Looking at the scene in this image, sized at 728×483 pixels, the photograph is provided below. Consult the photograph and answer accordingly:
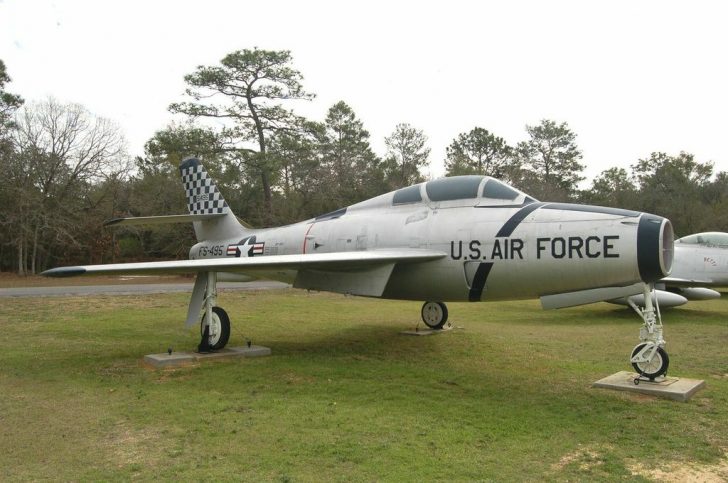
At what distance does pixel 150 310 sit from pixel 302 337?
6057 millimetres

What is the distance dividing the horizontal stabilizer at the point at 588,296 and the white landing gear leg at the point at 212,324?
4.81 metres

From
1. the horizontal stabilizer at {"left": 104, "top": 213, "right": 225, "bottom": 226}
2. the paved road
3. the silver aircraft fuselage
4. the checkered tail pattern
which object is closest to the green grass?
the silver aircraft fuselage

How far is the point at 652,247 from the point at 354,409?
12.0ft

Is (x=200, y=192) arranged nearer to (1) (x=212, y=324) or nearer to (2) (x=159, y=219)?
(2) (x=159, y=219)

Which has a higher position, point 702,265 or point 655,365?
point 702,265

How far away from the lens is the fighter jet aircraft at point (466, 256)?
6336mm

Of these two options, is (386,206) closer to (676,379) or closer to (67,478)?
(676,379)

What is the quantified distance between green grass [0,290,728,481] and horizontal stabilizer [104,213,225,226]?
2164mm

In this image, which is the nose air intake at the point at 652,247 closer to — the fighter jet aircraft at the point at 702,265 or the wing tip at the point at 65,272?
the wing tip at the point at 65,272

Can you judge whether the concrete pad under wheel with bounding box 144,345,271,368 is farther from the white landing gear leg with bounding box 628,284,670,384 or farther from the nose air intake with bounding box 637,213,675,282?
the nose air intake with bounding box 637,213,675,282

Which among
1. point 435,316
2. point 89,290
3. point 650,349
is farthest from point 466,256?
point 89,290

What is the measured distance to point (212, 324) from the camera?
8625 mm

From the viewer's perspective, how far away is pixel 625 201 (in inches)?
1884

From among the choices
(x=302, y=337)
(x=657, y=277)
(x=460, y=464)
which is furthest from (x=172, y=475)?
(x=302, y=337)
